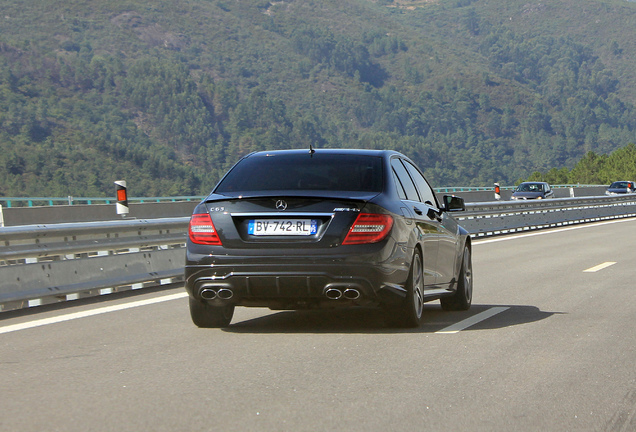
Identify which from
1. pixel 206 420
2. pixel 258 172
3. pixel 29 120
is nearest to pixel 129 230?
pixel 258 172

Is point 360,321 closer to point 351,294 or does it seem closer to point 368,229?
point 351,294

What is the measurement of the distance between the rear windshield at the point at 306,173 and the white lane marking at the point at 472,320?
1.29 metres

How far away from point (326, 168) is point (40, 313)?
3.34 m

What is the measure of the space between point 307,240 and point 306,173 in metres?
0.76

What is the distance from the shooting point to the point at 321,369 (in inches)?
251

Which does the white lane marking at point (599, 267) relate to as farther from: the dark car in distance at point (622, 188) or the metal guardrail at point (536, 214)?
the dark car in distance at point (622, 188)

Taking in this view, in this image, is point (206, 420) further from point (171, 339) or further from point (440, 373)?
point (171, 339)

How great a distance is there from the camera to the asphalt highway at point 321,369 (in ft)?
16.6

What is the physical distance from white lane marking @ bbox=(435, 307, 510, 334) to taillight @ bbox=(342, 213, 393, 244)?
103 centimetres

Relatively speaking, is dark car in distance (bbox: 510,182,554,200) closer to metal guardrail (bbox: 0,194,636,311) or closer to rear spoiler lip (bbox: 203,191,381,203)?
metal guardrail (bbox: 0,194,636,311)

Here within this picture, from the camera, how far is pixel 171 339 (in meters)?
7.79

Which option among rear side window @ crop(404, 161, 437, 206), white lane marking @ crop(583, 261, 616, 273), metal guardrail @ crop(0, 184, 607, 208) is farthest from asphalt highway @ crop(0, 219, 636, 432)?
metal guardrail @ crop(0, 184, 607, 208)

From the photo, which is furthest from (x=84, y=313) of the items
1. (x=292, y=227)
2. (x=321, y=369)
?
(x=321, y=369)

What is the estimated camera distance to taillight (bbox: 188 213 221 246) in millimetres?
7723
